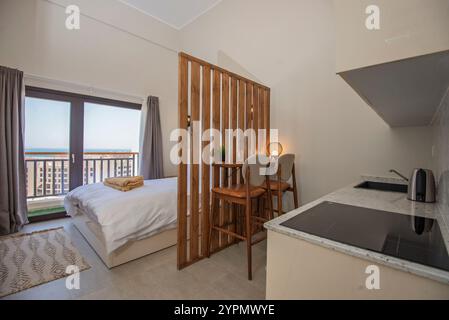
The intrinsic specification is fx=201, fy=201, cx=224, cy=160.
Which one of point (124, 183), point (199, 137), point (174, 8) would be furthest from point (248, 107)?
point (174, 8)

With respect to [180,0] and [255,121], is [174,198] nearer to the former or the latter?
[255,121]

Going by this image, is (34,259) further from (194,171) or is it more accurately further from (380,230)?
(380,230)

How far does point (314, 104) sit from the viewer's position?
2.62 meters

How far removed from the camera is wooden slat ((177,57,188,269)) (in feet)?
6.40

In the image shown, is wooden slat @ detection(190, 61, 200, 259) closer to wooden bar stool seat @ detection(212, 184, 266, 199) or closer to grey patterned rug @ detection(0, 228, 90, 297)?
wooden bar stool seat @ detection(212, 184, 266, 199)

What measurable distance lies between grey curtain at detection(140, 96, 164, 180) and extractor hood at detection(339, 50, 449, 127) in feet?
13.0

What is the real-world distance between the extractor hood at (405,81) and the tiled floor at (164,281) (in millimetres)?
1659

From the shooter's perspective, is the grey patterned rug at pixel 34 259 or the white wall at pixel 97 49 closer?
the grey patterned rug at pixel 34 259

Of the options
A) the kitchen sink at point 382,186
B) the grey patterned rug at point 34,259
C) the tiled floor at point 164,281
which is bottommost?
the tiled floor at point 164,281

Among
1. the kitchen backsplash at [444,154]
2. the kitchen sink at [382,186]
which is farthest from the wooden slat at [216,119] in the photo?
the kitchen backsplash at [444,154]

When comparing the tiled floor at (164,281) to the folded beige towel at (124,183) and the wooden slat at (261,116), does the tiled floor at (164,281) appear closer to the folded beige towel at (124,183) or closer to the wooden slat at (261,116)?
the folded beige towel at (124,183)

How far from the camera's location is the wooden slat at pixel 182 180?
195 cm

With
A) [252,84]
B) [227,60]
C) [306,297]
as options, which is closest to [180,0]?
[227,60]

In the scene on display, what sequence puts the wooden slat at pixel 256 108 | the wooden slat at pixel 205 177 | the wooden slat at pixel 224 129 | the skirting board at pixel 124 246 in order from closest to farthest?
the skirting board at pixel 124 246, the wooden slat at pixel 205 177, the wooden slat at pixel 224 129, the wooden slat at pixel 256 108
